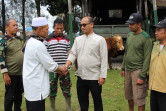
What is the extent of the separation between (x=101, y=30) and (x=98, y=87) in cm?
791

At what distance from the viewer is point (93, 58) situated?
12.7 ft

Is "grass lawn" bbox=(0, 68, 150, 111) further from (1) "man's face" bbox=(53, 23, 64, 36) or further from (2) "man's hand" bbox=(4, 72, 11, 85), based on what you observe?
(1) "man's face" bbox=(53, 23, 64, 36)

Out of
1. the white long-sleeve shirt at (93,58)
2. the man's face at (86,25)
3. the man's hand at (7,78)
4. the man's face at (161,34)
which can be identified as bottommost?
the man's hand at (7,78)

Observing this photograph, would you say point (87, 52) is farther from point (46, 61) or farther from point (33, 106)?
point (33, 106)

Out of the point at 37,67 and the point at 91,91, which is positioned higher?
the point at 37,67

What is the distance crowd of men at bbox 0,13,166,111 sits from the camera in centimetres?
319

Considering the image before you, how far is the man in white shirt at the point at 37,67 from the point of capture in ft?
10.2

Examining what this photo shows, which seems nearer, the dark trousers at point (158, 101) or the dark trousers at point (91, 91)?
the dark trousers at point (158, 101)

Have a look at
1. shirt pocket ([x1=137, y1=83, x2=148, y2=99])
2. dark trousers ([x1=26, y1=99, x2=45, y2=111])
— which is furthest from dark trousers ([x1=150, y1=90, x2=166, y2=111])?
dark trousers ([x1=26, y1=99, x2=45, y2=111])

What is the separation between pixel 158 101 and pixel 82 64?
1.36m

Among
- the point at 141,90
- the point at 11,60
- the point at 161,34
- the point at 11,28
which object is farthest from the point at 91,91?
the point at 11,28

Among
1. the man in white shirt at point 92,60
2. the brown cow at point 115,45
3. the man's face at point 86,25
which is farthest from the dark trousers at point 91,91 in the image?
the brown cow at point 115,45

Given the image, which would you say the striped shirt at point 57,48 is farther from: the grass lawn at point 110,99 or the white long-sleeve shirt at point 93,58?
the grass lawn at point 110,99

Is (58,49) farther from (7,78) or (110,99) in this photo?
(110,99)
